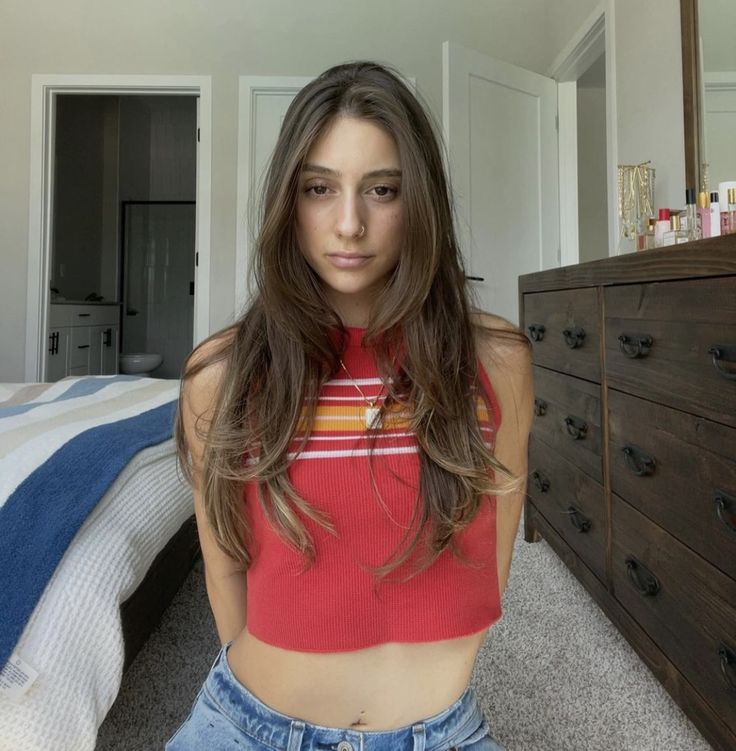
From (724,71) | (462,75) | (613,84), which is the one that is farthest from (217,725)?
(462,75)

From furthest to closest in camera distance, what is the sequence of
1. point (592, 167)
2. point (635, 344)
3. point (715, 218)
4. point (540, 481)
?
point (592, 167) < point (540, 481) < point (715, 218) < point (635, 344)

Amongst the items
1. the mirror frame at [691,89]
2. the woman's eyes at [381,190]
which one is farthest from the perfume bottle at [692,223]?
the woman's eyes at [381,190]

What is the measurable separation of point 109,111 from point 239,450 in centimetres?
674

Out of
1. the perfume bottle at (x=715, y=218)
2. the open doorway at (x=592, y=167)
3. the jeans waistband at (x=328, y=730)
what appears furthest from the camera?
the open doorway at (x=592, y=167)

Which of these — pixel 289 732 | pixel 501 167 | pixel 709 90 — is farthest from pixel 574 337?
pixel 501 167

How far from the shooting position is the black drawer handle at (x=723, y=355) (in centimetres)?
97

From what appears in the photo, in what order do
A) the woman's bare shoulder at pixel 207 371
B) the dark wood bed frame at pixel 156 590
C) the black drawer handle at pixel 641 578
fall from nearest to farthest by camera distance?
the woman's bare shoulder at pixel 207 371, the dark wood bed frame at pixel 156 590, the black drawer handle at pixel 641 578

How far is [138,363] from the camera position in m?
5.87

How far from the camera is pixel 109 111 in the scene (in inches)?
243

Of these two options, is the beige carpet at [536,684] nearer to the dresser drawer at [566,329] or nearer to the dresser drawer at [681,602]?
the dresser drawer at [681,602]

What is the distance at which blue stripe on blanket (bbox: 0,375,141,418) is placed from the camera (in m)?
1.54

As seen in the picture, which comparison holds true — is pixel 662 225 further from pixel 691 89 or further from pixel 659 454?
pixel 659 454

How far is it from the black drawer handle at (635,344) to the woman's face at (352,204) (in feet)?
2.66

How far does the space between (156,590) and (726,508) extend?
1.18m
